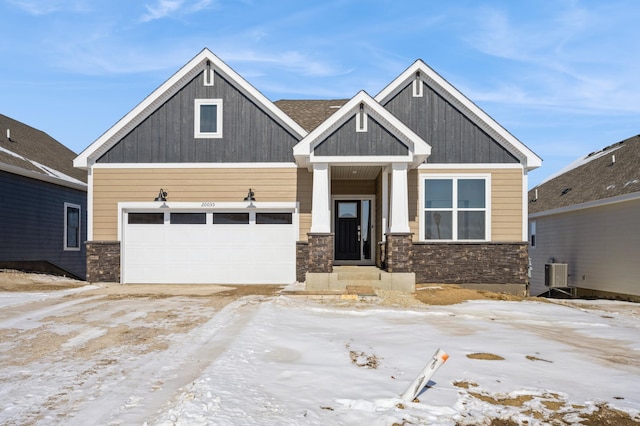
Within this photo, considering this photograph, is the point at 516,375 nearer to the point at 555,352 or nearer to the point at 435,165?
the point at 555,352

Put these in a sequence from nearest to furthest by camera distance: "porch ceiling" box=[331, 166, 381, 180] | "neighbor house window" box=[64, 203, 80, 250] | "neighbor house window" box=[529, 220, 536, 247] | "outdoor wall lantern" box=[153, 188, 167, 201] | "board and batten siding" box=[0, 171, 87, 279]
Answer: "porch ceiling" box=[331, 166, 381, 180] < "outdoor wall lantern" box=[153, 188, 167, 201] < "board and batten siding" box=[0, 171, 87, 279] < "neighbor house window" box=[64, 203, 80, 250] < "neighbor house window" box=[529, 220, 536, 247]

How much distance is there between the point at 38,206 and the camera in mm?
19328

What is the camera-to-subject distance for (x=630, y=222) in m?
16.1

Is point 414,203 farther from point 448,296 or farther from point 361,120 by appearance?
point 448,296

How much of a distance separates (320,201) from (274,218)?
2.60 metres

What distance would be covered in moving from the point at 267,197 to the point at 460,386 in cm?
1135

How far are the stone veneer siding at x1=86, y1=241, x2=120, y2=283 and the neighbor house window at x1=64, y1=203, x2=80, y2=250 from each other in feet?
22.0

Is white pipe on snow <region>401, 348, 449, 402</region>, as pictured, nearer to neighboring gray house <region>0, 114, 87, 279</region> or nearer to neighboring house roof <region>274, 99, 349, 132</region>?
neighboring house roof <region>274, 99, 349, 132</region>

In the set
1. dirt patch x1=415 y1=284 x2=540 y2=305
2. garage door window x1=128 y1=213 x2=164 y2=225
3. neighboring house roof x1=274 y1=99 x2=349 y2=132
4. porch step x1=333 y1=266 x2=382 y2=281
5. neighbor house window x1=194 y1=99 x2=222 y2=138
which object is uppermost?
neighboring house roof x1=274 y1=99 x2=349 y2=132

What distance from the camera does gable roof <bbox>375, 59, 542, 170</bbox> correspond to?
15.3m

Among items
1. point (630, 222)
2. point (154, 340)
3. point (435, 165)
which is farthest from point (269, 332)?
point (630, 222)

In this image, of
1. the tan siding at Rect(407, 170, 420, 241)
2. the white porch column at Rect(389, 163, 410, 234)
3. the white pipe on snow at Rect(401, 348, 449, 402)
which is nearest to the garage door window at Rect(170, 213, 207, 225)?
the white porch column at Rect(389, 163, 410, 234)

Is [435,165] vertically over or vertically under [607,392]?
over

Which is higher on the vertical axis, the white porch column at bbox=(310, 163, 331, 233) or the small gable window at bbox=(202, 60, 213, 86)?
the small gable window at bbox=(202, 60, 213, 86)
